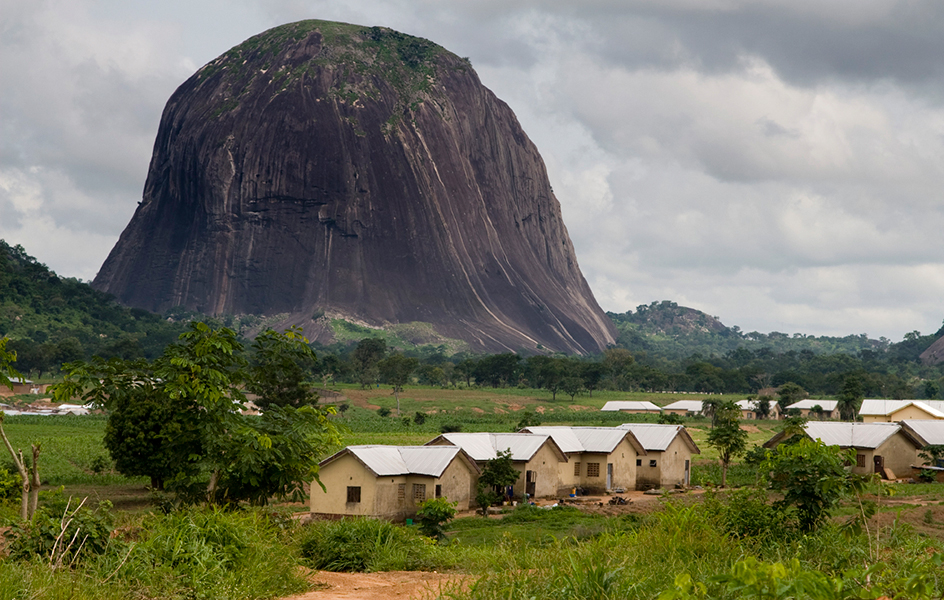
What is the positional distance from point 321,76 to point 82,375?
169040 mm

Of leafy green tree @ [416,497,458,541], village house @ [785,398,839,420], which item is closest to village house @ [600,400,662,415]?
village house @ [785,398,839,420]

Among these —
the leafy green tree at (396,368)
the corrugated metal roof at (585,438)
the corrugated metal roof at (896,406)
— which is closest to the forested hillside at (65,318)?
the leafy green tree at (396,368)

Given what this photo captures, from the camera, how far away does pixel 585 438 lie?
40.5 m

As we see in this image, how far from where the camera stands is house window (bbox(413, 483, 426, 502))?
102 feet

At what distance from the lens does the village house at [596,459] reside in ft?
128

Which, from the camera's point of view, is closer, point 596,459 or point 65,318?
point 596,459

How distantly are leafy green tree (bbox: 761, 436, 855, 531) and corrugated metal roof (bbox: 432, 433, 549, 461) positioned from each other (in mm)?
22355

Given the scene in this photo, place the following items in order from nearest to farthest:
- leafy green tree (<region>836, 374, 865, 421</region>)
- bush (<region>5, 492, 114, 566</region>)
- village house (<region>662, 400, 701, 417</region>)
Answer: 1. bush (<region>5, 492, 114, 566</region>)
2. leafy green tree (<region>836, 374, 865, 421</region>)
3. village house (<region>662, 400, 701, 417</region>)

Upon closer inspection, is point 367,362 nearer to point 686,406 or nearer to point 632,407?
point 632,407

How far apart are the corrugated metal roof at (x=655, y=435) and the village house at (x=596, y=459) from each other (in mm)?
1020

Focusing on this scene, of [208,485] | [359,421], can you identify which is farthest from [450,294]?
[208,485]

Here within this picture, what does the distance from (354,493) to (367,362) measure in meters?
70.1

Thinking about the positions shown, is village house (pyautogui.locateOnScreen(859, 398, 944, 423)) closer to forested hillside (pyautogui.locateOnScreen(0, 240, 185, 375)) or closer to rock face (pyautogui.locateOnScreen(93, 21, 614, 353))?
forested hillside (pyautogui.locateOnScreen(0, 240, 185, 375))

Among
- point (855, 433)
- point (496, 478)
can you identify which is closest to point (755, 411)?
point (855, 433)
